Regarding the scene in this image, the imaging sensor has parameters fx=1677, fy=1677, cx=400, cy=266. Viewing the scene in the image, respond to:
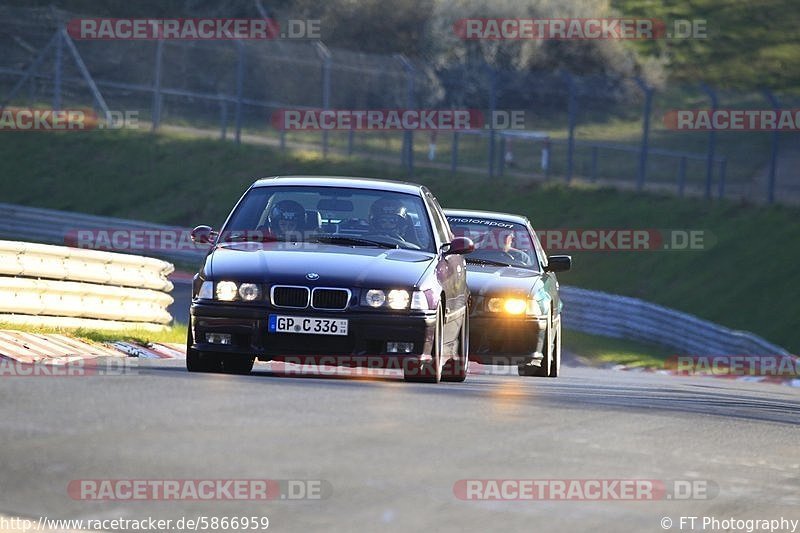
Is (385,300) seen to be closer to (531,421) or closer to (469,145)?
(531,421)

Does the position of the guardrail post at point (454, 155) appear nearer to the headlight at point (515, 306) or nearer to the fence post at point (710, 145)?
the fence post at point (710, 145)

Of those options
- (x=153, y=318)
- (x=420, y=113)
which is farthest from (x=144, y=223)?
(x=153, y=318)

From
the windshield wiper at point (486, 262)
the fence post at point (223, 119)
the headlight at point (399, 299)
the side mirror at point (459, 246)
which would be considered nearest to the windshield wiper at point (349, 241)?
the side mirror at point (459, 246)

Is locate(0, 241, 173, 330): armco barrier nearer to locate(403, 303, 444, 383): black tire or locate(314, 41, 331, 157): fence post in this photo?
locate(403, 303, 444, 383): black tire

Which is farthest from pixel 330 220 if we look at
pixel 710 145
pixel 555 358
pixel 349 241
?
pixel 710 145

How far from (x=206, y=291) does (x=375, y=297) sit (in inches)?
45.9

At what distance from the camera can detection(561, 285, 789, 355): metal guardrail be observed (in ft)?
85.5

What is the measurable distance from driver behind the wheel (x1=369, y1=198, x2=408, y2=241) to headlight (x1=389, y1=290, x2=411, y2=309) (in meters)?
1.10

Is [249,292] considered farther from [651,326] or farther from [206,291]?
[651,326]

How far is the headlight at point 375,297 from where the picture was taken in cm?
1134

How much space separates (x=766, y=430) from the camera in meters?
10.6

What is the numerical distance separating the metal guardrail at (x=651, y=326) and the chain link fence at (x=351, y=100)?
6.34 metres

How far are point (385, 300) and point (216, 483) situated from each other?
14.6 ft

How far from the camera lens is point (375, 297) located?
11359mm
